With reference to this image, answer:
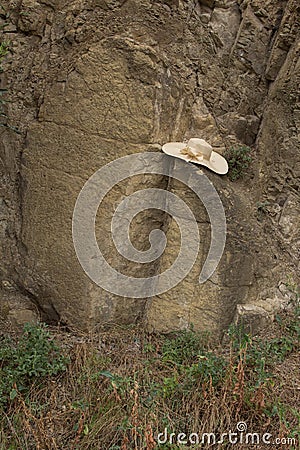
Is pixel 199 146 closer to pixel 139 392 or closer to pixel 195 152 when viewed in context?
pixel 195 152

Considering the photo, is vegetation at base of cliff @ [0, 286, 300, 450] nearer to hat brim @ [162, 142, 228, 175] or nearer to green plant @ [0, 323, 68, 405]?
green plant @ [0, 323, 68, 405]

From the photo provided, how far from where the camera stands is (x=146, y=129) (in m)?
2.93

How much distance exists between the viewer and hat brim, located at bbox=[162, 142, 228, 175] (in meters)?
2.92

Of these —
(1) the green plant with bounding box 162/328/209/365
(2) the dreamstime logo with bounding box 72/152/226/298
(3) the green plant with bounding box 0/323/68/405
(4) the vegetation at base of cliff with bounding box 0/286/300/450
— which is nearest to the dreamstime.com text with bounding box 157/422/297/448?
(4) the vegetation at base of cliff with bounding box 0/286/300/450

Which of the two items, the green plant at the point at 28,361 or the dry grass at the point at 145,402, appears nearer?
the dry grass at the point at 145,402

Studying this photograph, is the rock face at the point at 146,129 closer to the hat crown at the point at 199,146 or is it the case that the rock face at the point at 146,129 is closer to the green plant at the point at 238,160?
the green plant at the point at 238,160

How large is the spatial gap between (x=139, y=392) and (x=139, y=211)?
113 centimetres

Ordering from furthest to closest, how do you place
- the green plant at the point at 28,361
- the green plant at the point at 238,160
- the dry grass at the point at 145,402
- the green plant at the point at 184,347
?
1. the green plant at the point at 238,160
2. the green plant at the point at 184,347
3. the green plant at the point at 28,361
4. the dry grass at the point at 145,402

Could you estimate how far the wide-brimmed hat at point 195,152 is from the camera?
2.92 m

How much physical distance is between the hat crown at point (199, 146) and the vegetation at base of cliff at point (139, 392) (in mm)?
1138

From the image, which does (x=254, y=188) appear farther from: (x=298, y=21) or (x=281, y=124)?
(x=298, y=21)

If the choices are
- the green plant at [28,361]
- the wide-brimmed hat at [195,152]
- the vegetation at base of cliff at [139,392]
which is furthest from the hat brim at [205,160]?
the green plant at [28,361]

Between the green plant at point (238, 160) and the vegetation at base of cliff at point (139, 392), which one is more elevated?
the green plant at point (238, 160)

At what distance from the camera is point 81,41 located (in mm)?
3021
